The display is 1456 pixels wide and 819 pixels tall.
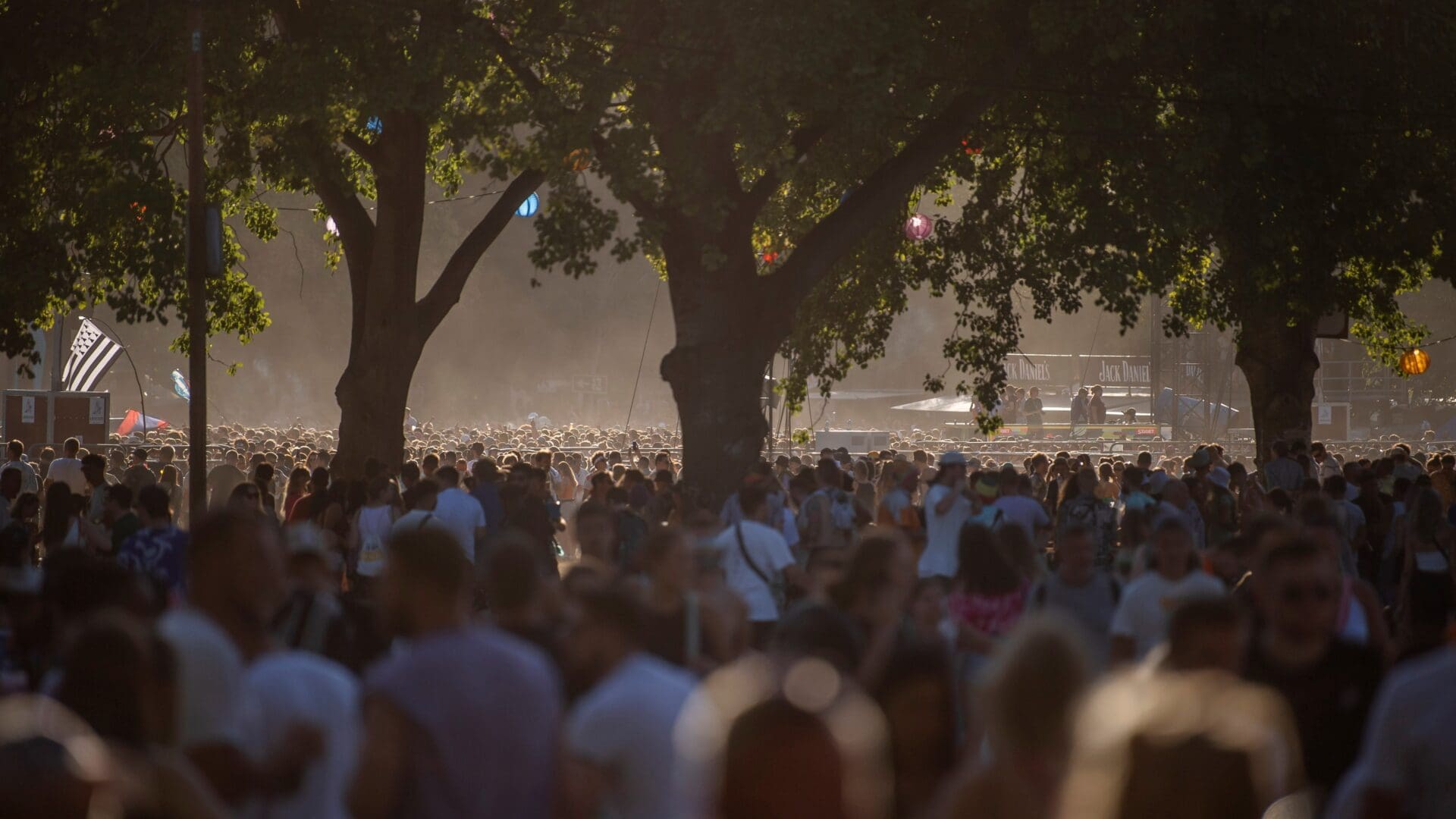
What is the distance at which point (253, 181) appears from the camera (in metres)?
24.3

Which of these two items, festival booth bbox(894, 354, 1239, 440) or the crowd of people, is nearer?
the crowd of people

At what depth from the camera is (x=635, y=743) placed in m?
4.11

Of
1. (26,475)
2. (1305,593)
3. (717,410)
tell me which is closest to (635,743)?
(1305,593)

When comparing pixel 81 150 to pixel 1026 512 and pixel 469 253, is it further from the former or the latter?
pixel 1026 512

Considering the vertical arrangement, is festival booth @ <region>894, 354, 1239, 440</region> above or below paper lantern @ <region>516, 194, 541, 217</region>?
below

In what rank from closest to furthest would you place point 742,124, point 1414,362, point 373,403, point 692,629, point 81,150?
point 692,629 → point 742,124 → point 81,150 → point 373,403 → point 1414,362

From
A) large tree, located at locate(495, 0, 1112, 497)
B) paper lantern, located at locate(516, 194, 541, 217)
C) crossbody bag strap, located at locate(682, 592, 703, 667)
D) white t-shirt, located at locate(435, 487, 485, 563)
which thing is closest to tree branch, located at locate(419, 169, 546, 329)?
paper lantern, located at locate(516, 194, 541, 217)

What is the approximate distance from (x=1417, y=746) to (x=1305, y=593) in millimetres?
1358

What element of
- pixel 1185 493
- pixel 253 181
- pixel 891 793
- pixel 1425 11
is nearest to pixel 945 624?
pixel 891 793

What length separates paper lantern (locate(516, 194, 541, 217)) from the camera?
2317 cm

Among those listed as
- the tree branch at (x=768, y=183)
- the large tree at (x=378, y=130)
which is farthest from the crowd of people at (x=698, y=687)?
the tree branch at (x=768, y=183)

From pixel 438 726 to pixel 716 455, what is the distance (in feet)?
45.3

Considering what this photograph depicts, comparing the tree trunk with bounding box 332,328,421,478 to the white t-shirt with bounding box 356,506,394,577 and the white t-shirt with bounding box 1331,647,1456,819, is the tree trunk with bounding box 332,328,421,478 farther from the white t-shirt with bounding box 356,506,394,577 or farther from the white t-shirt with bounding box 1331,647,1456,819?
the white t-shirt with bounding box 1331,647,1456,819

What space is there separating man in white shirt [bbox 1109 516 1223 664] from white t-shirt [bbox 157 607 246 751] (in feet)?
13.1
